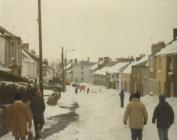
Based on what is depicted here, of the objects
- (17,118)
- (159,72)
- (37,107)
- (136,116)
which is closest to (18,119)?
(17,118)

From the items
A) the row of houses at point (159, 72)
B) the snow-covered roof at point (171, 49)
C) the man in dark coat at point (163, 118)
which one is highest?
the snow-covered roof at point (171, 49)

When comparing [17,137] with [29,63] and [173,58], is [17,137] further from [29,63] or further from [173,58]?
[29,63]

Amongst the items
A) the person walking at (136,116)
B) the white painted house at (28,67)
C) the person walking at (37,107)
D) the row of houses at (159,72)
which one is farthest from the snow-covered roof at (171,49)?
the person walking at (136,116)

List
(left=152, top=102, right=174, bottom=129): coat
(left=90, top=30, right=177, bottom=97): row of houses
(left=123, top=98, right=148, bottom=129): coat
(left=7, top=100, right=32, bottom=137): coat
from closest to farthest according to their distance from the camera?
(left=7, top=100, right=32, bottom=137): coat → (left=123, top=98, right=148, bottom=129): coat → (left=152, top=102, right=174, bottom=129): coat → (left=90, top=30, right=177, bottom=97): row of houses

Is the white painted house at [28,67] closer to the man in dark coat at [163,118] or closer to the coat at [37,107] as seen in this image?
the coat at [37,107]

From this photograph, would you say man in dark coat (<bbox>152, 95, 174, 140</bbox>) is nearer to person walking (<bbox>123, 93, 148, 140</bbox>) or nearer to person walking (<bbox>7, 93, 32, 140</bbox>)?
person walking (<bbox>123, 93, 148, 140</bbox>)

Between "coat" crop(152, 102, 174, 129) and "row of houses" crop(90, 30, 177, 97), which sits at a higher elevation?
"row of houses" crop(90, 30, 177, 97)

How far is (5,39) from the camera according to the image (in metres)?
42.3

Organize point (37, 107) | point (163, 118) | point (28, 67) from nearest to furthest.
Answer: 1. point (163, 118)
2. point (37, 107)
3. point (28, 67)

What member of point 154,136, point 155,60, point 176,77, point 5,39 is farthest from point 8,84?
point 155,60

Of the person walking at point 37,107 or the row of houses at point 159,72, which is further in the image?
the row of houses at point 159,72

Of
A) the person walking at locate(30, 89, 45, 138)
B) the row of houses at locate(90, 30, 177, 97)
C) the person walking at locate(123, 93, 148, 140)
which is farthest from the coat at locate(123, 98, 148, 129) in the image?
the row of houses at locate(90, 30, 177, 97)

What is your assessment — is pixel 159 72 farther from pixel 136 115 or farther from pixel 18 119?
pixel 18 119

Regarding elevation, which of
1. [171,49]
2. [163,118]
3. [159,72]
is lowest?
[163,118]
